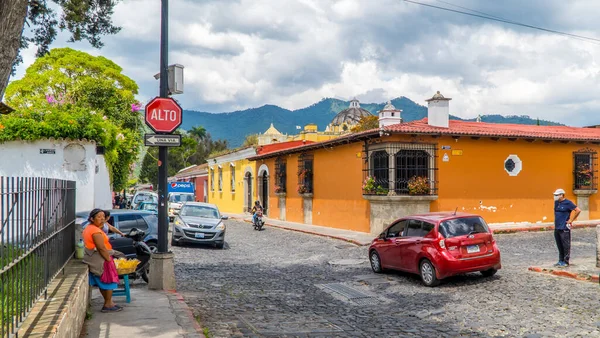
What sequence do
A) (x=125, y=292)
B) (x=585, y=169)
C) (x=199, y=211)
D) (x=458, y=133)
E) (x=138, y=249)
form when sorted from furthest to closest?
(x=585, y=169), (x=458, y=133), (x=199, y=211), (x=138, y=249), (x=125, y=292)

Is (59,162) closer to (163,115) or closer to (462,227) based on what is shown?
(163,115)

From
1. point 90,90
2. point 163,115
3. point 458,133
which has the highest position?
point 90,90

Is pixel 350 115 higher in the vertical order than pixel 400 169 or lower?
higher

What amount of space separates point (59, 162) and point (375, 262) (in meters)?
11.0

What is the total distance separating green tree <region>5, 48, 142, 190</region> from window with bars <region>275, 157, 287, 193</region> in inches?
314

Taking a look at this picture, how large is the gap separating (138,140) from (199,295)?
67.8 feet

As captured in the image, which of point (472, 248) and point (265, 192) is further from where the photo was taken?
point (265, 192)

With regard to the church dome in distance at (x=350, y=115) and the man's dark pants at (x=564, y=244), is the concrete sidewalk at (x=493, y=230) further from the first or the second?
the church dome in distance at (x=350, y=115)

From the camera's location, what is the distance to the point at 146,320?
7.04m

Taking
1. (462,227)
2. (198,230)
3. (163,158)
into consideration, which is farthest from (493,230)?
(163,158)

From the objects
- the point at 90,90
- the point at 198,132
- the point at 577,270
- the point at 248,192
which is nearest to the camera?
the point at 577,270

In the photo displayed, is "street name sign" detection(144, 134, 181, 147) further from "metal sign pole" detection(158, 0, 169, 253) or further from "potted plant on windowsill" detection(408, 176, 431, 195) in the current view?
"potted plant on windowsill" detection(408, 176, 431, 195)

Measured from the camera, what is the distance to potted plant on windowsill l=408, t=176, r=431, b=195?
19.2 m

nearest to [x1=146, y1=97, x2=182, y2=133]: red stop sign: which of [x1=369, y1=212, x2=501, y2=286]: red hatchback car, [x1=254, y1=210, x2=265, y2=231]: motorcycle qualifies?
[x1=369, y1=212, x2=501, y2=286]: red hatchback car
